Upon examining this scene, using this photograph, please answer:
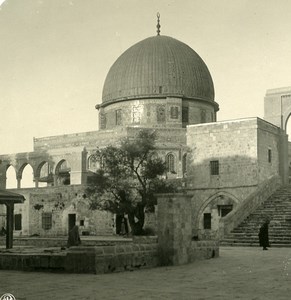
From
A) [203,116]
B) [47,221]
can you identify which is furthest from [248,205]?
[203,116]

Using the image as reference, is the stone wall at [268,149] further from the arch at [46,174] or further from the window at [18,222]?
the arch at [46,174]

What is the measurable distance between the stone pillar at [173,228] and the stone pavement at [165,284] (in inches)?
20.6

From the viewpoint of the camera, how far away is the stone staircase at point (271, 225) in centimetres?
2155

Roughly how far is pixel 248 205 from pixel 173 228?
12.7 metres

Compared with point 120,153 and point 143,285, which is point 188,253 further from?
point 120,153

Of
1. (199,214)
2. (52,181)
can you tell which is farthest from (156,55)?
(199,214)

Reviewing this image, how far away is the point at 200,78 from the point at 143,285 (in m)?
34.0

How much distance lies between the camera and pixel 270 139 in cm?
3131

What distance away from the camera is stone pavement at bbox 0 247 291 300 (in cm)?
834

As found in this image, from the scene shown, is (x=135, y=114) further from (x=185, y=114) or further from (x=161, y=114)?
(x=185, y=114)

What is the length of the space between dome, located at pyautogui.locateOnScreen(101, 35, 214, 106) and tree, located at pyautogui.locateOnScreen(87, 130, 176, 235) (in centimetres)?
1279

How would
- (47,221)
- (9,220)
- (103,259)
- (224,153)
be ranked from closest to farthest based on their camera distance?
(103,259) < (9,220) < (224,153) < (47,221)

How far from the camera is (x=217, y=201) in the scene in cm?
3053

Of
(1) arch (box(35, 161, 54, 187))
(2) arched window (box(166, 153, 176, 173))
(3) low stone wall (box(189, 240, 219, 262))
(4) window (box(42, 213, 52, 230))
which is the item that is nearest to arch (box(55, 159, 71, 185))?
(1) arch (box(35, 161, 54, 187))
